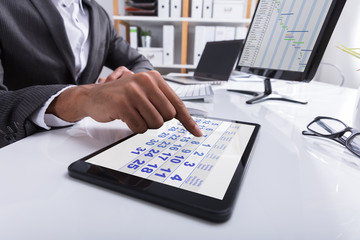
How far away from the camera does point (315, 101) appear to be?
759 mm

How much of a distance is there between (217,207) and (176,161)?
96 millimetres

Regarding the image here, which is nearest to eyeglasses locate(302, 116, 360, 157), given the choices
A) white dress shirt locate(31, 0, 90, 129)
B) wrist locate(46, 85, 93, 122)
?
wrist locate(46, 85, 93, 122)

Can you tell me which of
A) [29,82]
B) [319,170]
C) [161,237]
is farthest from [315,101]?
[29,82]

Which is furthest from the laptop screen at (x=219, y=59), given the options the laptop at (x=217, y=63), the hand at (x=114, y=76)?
the hand at (x=114, y=76)

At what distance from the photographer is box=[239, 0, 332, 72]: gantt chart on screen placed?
64 cm

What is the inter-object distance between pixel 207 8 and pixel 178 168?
175cm

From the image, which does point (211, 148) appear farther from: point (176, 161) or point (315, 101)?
point (315, 101)

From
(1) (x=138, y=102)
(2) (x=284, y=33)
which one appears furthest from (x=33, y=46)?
(2) (x=284, y=33)

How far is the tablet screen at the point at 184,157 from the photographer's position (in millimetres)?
235

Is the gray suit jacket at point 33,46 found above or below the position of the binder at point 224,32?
above

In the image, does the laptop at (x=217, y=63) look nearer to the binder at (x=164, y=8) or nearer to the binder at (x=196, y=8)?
the binder at (x=196, y=8)

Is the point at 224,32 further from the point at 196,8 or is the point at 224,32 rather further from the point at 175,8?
the point at 175,8

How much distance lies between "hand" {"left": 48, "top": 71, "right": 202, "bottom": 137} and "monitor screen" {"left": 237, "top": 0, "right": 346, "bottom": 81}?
495mm

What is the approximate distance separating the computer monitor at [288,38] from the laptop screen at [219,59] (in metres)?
0.24
